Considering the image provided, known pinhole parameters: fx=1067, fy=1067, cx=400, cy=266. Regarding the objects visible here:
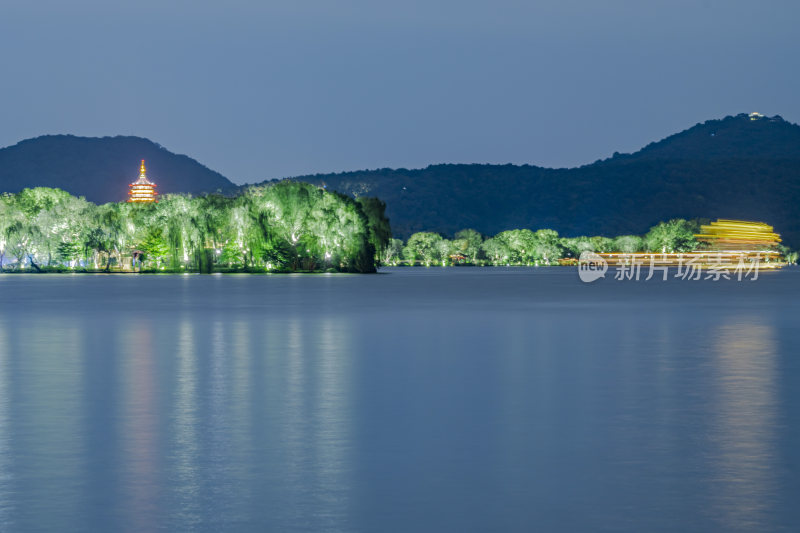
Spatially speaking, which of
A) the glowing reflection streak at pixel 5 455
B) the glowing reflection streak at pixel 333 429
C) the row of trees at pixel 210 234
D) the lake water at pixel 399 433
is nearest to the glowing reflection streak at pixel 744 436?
the lake water at pixel 399 433

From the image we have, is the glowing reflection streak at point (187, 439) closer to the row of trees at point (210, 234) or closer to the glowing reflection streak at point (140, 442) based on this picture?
the glowing reflection streak at point (140, 442)

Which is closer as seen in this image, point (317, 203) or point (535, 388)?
point (535, 388)

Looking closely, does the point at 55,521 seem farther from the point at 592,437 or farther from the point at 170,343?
the point at 170,343

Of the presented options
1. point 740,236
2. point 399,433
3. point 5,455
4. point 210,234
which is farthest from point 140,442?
point 740,236

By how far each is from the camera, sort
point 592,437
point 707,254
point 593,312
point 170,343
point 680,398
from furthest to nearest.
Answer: point 707,254 < point 593,312 < point 170,343 < point 680,398 < point 592,437

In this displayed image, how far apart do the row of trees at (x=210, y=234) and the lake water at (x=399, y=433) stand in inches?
3007

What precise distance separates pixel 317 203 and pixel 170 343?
258ft

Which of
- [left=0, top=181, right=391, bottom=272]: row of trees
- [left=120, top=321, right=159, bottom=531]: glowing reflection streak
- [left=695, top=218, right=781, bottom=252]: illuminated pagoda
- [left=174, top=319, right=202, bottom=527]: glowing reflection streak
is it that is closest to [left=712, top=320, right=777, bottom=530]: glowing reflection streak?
[left=174, top=319, right=202, bottom=527]: glowing reflection streak

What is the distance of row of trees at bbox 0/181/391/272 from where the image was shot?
4097 inches

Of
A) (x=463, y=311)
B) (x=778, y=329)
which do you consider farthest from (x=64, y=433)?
(x=463, y=311)

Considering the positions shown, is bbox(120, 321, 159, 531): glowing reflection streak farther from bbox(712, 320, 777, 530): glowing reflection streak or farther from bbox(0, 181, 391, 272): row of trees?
bbox(0, 181, 391, 272): row of trees

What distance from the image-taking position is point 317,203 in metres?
104

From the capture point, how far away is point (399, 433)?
1278cm

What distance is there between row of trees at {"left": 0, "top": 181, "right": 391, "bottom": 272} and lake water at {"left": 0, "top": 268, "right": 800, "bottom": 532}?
76374 mm
